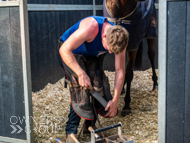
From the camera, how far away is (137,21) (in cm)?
356

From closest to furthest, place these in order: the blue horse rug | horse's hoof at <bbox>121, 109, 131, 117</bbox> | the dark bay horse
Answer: the dark bay horse
the blue horse rug
horse's hoof at <bbox>121, 109, 131, 117</bbox>

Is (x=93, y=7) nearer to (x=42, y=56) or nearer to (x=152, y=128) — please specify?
(x=42, y=56)

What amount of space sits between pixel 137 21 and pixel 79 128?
1542 mm

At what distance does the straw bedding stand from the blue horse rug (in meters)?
0.93

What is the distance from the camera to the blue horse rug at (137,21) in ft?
11.3

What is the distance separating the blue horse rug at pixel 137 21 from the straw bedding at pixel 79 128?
3.06 feet

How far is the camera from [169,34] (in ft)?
7.08

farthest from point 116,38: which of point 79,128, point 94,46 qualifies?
point 79,128

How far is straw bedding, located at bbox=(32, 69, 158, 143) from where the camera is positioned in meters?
3.12

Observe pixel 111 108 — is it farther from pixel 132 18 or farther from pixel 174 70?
pixel 132 18

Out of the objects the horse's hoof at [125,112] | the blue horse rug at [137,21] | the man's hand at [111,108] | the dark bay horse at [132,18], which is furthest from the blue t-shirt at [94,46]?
the horse's hoof at [125,112]

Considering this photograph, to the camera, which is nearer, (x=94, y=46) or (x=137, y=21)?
(x=94, y=46)

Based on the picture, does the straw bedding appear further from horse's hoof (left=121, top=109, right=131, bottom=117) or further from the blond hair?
the blond hair

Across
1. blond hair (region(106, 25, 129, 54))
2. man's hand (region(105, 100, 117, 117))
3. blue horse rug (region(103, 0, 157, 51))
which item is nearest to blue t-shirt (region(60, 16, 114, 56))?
blond hair (region(106, 25, 129, 54))
